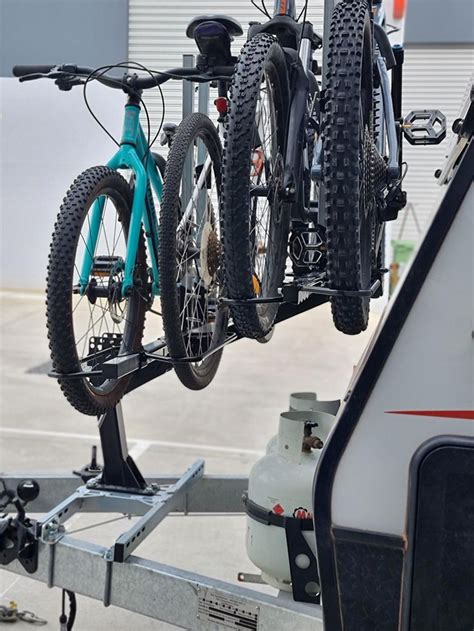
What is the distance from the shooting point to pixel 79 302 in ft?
8.95

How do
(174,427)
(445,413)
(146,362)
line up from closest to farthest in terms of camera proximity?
(445,413) → (146,362) → (174,427)

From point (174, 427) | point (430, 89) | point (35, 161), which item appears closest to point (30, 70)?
point (174, 427)

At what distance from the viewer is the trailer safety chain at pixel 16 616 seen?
3281 millimetres

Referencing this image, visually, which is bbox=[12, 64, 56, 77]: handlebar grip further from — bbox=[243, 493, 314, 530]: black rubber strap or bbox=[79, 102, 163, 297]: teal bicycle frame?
bbox=[243, 493, 314, 530]: black rubber strap

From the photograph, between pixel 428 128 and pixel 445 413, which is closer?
pixel 445 413

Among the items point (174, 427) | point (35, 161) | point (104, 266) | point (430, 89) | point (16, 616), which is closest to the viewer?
point (104, 266)

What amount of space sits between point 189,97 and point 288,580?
Answer: 1965mm

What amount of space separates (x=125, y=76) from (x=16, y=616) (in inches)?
93.1

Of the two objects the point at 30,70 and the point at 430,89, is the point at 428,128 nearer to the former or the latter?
the point at 30,70

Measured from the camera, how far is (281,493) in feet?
8.71

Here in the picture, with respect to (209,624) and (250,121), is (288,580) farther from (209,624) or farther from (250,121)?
(250,121)

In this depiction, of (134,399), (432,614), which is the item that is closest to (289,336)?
(134,399)

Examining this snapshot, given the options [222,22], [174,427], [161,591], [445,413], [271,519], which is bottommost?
[174,427]

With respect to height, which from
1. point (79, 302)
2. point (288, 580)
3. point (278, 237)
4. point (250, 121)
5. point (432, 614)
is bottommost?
point (288, 580)
